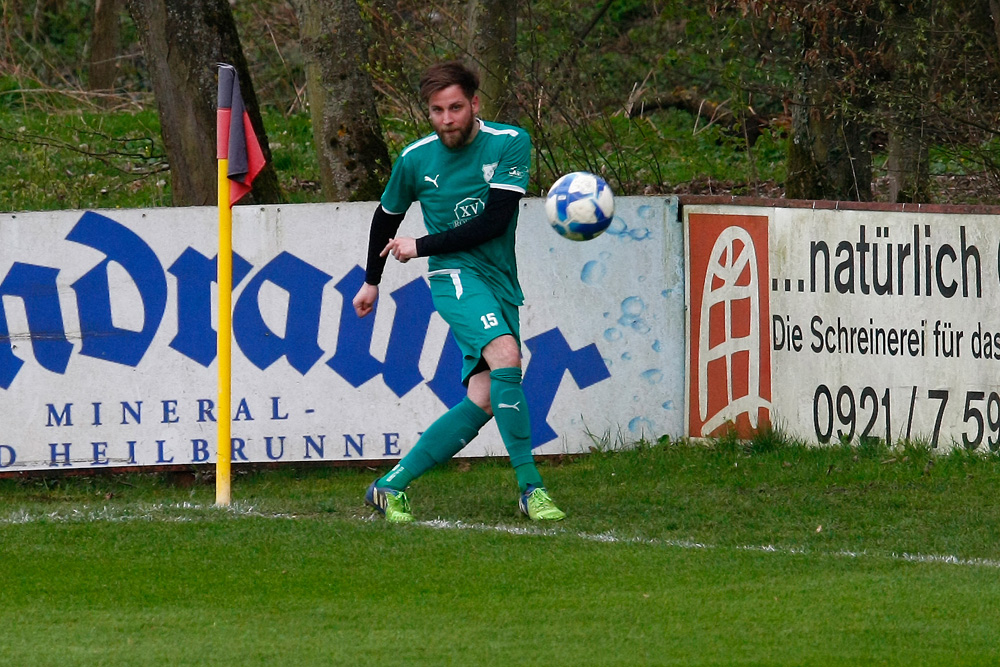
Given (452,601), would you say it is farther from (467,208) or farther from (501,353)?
(467,208)

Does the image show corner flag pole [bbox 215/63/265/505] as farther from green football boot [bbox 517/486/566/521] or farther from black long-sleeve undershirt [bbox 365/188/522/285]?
green football boot [bbox 517/486/566/521]

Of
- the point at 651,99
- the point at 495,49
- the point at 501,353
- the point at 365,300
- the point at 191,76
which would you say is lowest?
the point at 501,353

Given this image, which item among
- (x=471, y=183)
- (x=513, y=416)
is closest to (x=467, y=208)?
(x=471, y=183)

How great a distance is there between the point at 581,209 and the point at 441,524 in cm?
159

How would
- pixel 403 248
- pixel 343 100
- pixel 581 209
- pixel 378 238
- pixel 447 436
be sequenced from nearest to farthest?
1. pixel 403 248
2. pixel 581 209
3. pixel 447 436
4. pixel 378 238
5. pixel 343 100

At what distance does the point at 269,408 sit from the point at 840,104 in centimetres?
471

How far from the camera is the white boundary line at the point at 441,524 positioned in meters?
6.19

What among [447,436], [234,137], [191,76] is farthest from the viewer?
[191,76]

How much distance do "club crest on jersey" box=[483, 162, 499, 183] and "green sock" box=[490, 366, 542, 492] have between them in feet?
2.85

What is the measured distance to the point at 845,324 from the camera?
8828 mm

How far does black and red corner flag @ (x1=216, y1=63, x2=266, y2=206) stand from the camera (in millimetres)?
7355

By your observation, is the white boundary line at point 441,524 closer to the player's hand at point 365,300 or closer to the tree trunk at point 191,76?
the player's hand at point 365,300

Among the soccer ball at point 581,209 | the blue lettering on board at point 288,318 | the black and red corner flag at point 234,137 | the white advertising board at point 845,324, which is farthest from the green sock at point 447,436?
the white advertising board at point 845,324

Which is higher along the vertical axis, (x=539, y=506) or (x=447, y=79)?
(x=447, y=79)
